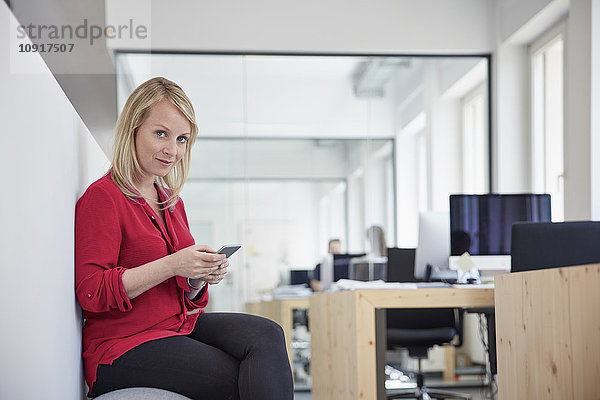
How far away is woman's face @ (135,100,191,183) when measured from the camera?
1814 millimetres

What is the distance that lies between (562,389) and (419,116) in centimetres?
387

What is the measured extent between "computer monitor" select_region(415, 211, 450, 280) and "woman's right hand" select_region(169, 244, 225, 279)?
2152 millimetres

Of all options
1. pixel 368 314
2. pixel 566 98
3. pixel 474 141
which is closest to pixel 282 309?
pixel 474 141

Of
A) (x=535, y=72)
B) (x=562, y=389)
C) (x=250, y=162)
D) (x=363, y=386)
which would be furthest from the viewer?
(x=250, y=162)

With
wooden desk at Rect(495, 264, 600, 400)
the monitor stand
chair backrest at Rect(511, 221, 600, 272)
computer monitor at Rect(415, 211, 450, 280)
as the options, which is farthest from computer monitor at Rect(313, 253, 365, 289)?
wooden desk at Rect(495, 264, 600, 400)

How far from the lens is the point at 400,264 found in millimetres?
4504

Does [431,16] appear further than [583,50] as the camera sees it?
Yes

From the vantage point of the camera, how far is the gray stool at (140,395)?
5.21 ft

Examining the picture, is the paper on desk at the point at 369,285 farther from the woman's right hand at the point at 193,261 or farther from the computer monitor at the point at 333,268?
the computer monitor at the point at 333,268

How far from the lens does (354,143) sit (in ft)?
17.8

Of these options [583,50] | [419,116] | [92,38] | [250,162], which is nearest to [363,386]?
[583,50]

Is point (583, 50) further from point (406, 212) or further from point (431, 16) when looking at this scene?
point (406, 212)

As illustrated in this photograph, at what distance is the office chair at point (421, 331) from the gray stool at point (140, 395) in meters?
2.63

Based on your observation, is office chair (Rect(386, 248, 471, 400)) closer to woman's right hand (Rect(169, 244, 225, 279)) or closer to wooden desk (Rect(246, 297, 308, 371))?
wooden desk (Rect(246, 297, 308, 371))
